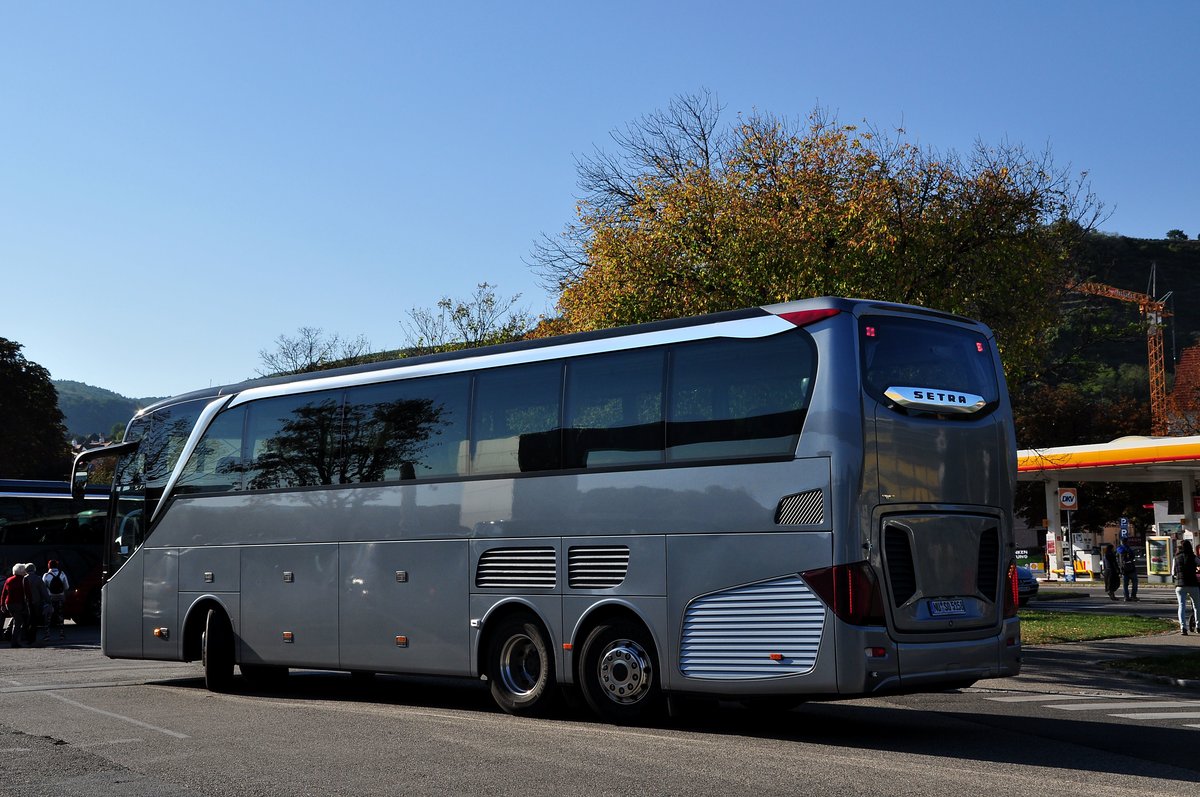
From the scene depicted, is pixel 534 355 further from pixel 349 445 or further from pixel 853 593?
pixel 853 593

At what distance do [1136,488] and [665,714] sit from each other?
2967 inches

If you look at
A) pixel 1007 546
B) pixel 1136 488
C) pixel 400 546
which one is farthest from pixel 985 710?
pixel 1136 488

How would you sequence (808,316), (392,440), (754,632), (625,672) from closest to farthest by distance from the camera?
(754,632) → (808,316) → (625,672) → (392,440)

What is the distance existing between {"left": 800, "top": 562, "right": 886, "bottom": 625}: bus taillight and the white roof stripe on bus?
7.01ft

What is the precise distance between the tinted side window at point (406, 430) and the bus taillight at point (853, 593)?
4729mm

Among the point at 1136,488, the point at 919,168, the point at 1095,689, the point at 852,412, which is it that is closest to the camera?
the point at 852,412

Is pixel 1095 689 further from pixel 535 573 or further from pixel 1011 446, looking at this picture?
pixel 535 573

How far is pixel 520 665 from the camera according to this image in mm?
13945

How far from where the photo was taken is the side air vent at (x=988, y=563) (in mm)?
12066

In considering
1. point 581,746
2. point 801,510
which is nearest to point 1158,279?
point 801,510

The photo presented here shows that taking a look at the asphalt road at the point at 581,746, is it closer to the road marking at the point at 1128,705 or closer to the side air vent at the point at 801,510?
the road marking at the point at 1128,705

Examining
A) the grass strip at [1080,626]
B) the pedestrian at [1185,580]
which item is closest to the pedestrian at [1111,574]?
the grass strip at [1080,626]

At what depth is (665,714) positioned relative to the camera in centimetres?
1338

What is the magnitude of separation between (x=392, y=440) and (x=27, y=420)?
55580 millimetres
